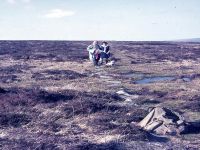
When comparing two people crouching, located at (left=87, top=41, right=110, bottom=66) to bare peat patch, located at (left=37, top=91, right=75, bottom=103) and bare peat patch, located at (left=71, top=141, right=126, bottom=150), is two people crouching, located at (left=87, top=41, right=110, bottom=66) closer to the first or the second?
bare peat patch, located at (left=37, top=91, right=75, bottom=103)

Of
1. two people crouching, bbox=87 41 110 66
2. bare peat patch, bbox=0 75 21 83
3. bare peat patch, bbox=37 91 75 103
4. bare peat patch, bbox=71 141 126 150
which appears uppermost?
two people crouching, bbox=87 41 110 66

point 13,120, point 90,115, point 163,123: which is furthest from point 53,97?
point 163,123

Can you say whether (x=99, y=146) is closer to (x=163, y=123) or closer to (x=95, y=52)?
(x=163, y=123)

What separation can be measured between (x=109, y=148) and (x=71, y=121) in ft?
9.87

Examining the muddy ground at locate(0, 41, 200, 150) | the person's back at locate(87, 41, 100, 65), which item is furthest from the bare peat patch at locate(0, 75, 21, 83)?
the person's back at locate(87, 41, 100, 65)

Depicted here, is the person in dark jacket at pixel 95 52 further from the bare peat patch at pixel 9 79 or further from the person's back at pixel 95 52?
the bare peat patch at pixel 9 79

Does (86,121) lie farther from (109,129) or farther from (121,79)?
(121,79)

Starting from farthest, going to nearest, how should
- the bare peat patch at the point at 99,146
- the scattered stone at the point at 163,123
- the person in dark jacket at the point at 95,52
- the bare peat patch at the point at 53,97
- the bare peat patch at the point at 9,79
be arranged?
the person in dark jacket at the point at 95,52 < the bare peat patch at the point at 9,79 < the bare peat patch at the point at 53,97 < the scattered stone at the point at 163,123 < the bare peat patch at the point at 99,146

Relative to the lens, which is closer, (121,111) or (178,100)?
(121,111)

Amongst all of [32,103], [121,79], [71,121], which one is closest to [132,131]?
[71,121]

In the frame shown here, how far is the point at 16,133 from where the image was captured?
1091cm

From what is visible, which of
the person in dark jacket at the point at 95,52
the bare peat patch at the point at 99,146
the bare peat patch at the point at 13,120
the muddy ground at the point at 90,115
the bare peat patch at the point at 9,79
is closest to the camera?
the bare peat patch at the point at 99,146

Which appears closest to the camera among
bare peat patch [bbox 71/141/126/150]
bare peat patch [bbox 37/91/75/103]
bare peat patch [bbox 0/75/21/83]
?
bare peat patch [bbox 71/141/126/150]

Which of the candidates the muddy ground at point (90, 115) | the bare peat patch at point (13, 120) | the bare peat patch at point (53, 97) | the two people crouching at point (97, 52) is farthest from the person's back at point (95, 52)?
the bare peat patch at point (13, 120)
